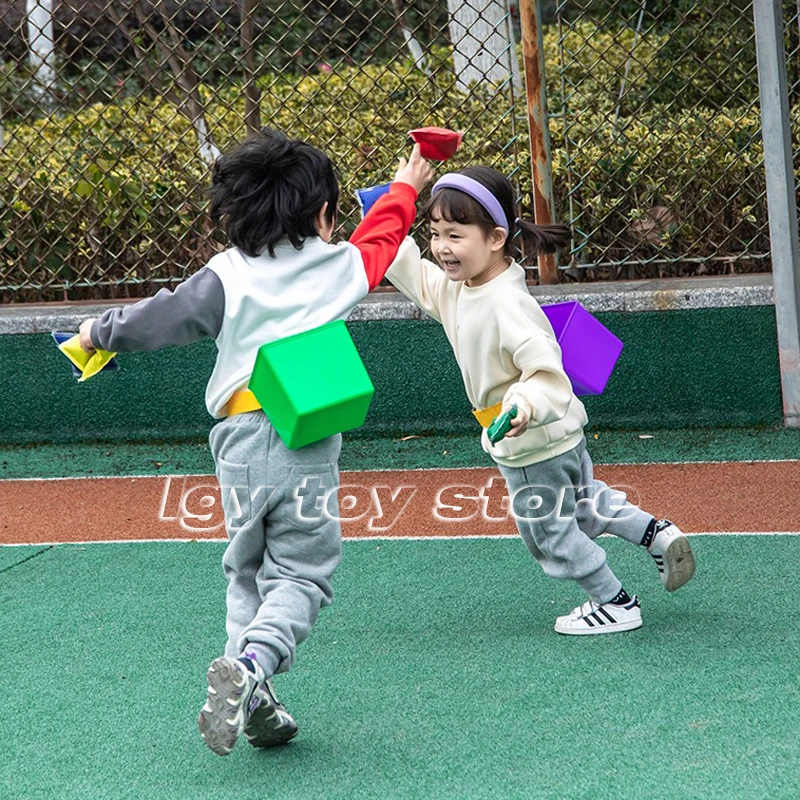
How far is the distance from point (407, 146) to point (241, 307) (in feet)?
12.1

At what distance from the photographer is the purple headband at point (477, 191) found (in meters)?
3.43

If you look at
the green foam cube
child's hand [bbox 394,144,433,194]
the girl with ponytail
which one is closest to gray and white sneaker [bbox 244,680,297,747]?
the green foam cube

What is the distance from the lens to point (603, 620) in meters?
3.63

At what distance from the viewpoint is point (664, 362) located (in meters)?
5.91

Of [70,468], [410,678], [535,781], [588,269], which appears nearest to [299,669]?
[410,678]

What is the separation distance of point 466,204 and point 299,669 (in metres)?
1.38

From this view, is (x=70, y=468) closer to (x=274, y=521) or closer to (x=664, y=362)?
(x=664, y=362)

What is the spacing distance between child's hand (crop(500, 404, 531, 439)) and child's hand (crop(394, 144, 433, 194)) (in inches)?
25.6

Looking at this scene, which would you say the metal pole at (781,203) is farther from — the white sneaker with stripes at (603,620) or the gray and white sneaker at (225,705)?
the gray and white sneaker at (225,705)

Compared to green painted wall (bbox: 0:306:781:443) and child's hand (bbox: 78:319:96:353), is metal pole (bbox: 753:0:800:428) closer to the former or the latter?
green painted wall (bbox: 0:306:781:443)

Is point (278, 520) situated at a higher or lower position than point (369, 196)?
lower

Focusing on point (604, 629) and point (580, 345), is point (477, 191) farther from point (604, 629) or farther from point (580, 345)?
point (604, 629)

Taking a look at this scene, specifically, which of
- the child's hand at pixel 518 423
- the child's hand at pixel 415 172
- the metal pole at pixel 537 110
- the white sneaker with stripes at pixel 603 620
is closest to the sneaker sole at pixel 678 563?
the white sneaker with stripes at pixel 603 620

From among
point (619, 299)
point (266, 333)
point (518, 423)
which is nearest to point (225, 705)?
point (266, 333)
